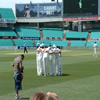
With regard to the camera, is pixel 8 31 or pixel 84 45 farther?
pixel 8 31

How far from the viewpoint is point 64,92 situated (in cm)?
1398

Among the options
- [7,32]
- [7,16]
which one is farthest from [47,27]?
[7,32]

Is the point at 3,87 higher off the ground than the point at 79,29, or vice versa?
the point at 3,87

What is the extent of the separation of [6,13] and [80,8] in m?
24.1

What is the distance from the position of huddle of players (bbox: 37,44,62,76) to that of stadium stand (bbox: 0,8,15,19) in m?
74.6

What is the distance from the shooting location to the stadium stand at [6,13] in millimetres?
94250

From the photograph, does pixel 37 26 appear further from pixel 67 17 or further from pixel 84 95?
pixel 84 95

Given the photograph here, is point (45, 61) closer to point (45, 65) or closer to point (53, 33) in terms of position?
point (45, 65)

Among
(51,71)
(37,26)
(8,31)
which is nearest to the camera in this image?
(51,71)

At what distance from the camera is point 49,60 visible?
20.2m

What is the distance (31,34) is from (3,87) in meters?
74.4

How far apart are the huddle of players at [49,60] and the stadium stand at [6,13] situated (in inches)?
2936

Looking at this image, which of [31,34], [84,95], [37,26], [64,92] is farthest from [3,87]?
[37,26]

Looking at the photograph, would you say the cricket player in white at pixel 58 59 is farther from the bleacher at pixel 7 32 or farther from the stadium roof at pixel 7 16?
the stadium roof at pixel 7 16
